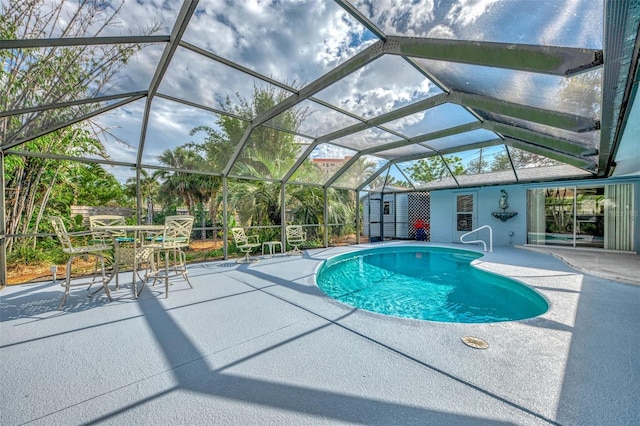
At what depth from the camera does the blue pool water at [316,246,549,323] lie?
454 cm

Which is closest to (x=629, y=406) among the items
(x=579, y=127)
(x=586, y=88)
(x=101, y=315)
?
(x=586, y=88)

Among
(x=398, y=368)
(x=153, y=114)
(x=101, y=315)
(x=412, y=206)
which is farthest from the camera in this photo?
(x=412, y=206)

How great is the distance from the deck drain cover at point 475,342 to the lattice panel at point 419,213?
1107 centimetres

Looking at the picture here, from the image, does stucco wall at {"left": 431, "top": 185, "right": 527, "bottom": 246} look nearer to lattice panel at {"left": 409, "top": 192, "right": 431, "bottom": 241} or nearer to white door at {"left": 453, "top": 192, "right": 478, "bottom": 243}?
white door at {"left": 453, "top": 192, "right": 478, "bottom": 243}

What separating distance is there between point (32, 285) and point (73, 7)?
192 inches

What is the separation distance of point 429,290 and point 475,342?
3.42 metres

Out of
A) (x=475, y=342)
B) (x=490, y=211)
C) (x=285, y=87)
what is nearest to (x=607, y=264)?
(x=490, y=211)

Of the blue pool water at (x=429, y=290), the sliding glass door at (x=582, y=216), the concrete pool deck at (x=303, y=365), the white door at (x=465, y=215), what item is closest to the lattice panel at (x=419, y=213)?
the white door at (x=465, y=215)

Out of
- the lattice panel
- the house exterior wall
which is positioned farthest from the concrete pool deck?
the lattice panel

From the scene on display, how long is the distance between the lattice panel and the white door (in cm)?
160

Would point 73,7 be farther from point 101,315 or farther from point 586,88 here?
point 586,88

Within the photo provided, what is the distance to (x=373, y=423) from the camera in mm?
1615

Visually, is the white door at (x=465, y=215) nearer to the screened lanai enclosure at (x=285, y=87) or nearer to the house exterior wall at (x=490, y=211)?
the house exterior wall at (x=490, y=211)

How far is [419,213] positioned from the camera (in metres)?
14.0
